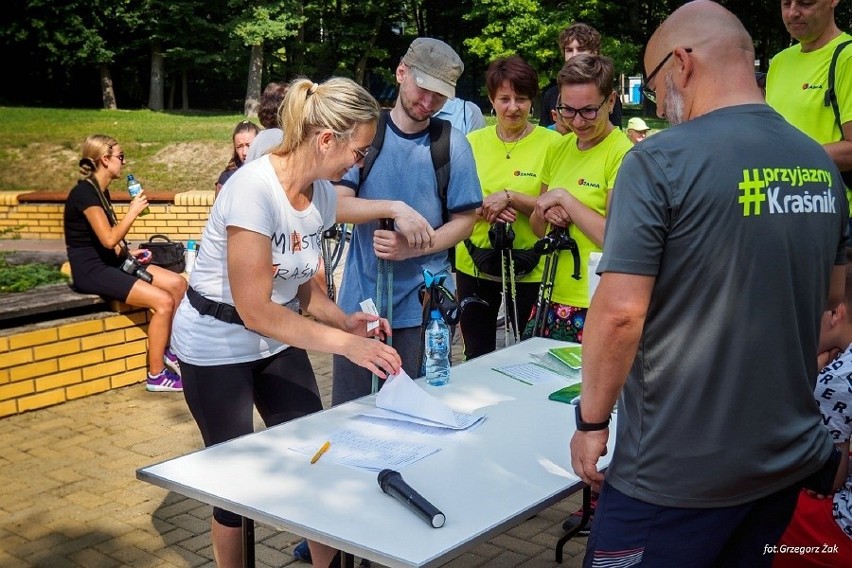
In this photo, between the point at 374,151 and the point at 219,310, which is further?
the point at 374,151

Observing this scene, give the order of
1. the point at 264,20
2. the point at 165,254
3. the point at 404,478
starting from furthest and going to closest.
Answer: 1. the point at 264,20
2. the point at 165,254
3. the point at 404,478

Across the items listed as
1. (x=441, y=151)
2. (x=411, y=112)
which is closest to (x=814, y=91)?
(x=441, y=151)

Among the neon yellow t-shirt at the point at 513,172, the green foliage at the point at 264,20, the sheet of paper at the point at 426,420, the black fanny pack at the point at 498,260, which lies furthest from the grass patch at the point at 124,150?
the sheet of paper at the point at 426,420

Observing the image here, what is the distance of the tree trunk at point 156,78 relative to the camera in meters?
28.2

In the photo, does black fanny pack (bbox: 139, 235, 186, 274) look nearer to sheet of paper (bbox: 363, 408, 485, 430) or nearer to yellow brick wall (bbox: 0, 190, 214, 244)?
yellow brick wall (bbox: 0, 190, 214, 244)

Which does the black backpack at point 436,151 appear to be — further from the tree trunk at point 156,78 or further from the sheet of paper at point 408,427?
the tree trunk at point 156,78

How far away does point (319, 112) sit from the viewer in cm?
282

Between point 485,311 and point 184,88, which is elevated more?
point 184,88

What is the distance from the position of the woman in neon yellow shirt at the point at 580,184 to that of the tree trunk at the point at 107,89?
26.9 m

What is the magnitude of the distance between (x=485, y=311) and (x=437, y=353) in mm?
1254

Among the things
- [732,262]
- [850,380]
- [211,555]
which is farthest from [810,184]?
[211,555]

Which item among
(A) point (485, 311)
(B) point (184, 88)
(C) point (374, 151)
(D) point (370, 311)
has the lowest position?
(A) point (485, 311)

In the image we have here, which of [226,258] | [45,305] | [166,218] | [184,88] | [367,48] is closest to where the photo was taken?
[226,258]

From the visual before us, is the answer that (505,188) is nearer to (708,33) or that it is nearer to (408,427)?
(408,427)
